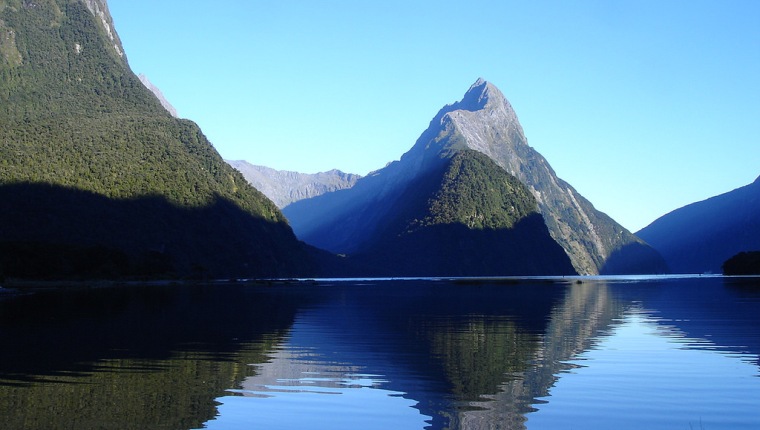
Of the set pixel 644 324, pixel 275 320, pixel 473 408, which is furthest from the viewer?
pixel 275 320

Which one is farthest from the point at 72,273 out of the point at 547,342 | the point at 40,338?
the point at 547,342

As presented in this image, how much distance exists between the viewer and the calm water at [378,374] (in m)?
25.4

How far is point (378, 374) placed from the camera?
1391 inches

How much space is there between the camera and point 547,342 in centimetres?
4900

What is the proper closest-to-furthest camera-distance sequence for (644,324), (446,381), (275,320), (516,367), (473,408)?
(473,408) → (446,381) → (516,367) → (644,324) → (275,320)

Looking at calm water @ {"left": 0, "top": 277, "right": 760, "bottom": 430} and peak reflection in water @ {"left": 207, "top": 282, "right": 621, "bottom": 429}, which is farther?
peak reflection in water @ {"left": 207, "top": 282, "right": 621, "bottom": 429}

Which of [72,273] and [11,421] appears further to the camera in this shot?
[72,273]

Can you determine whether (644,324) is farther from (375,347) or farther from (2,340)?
A: (2,340)

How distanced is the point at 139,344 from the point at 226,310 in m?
36.3

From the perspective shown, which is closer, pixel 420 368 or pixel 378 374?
pixel 378 374

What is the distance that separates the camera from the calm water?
83.4 ft

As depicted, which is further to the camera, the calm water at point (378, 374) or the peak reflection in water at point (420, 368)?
the peak reflection in water at point (420, 368)

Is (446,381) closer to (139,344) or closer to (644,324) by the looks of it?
(139,344)

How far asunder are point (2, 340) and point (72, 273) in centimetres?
13268
